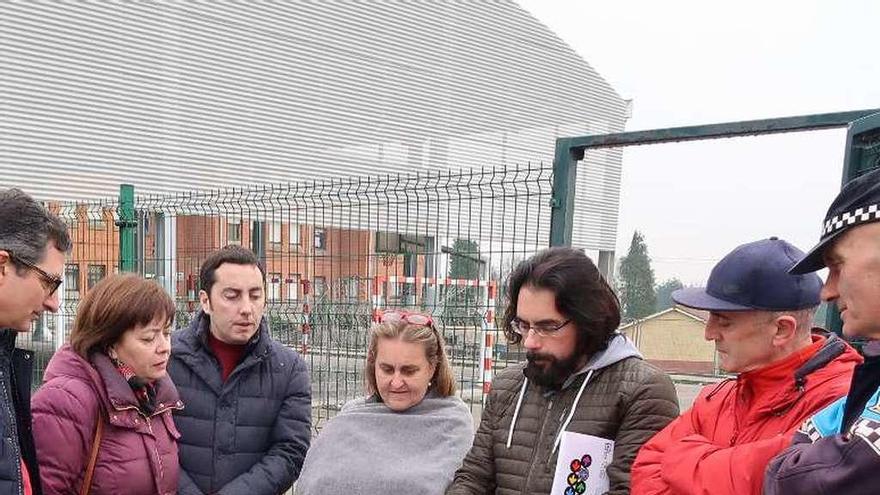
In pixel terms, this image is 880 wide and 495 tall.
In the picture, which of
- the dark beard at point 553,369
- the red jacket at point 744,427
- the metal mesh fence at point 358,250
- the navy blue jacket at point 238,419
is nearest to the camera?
the red jacket at point 744,427

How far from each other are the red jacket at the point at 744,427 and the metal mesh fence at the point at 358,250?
1.38 metres

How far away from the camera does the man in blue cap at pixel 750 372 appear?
4.90 feet

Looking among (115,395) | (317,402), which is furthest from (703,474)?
(317,402)

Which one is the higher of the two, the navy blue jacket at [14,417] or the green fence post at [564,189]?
the green fence post at [564,189]

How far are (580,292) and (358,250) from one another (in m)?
2.53

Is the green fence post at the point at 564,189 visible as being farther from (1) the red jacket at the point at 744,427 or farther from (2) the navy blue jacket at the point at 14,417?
(2) the navy blue jacket at the point at 14,417

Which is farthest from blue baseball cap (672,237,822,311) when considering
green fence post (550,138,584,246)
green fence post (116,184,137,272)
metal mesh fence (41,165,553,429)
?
green fence post (116,184,137,272)

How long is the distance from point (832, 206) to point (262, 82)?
16116 millimetres

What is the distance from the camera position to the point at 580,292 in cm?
200

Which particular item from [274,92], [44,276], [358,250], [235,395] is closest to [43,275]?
[44,276]

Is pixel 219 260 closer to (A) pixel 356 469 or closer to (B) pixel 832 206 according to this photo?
(A) pixel 356 469

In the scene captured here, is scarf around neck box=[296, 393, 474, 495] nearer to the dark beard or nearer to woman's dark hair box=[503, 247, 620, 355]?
the dark beard

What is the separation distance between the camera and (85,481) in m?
2.09

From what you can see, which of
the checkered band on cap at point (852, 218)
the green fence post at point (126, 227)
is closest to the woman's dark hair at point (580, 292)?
the checkered band on cap at point (852, 218)
